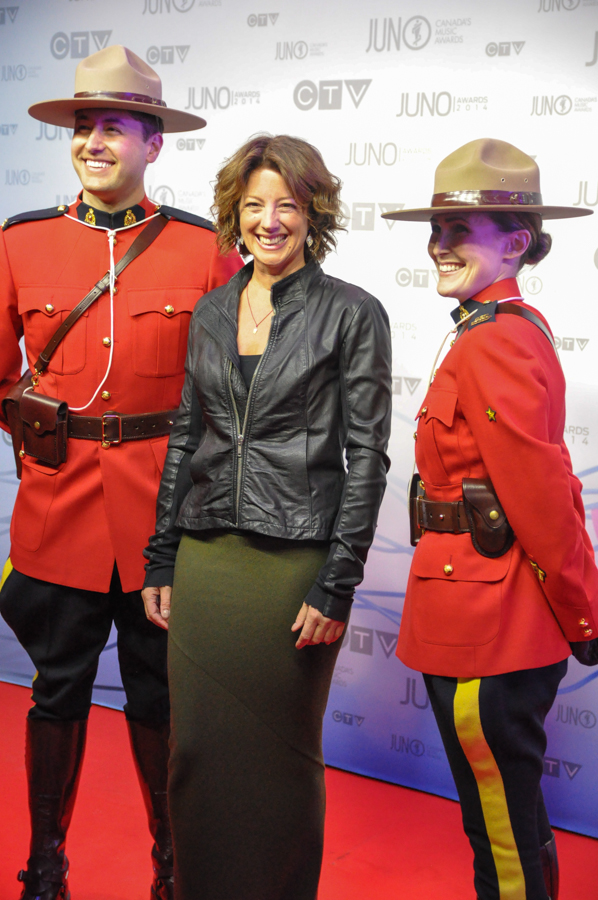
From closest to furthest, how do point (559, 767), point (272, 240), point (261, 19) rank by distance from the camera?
point (272, 240) < point (559, 767) < point (261, 19)

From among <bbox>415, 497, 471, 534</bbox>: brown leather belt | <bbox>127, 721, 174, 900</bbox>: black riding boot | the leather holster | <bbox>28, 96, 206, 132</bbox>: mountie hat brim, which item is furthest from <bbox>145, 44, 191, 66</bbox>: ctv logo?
<bbox>127, 721, 174, 900</bbox>: black riding boot

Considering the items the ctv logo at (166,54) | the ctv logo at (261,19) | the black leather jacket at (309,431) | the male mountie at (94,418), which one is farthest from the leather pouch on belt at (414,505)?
the ctv logo at (166,54)

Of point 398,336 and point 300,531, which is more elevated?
point 398,336

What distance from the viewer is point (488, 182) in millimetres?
1874

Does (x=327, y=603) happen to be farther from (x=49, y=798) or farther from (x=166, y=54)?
(x=166, y=54)

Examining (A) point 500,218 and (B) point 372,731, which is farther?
(B) point 372,731

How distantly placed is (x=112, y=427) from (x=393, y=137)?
1.33 metres

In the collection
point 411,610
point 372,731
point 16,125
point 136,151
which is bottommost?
point 372,731

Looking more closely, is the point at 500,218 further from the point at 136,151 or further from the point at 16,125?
the point at 16,125

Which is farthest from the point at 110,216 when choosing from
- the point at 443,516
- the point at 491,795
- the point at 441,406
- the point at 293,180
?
the point at 491,795

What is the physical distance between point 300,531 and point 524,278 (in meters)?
1.30

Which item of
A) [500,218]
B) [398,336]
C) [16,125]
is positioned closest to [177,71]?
[16,125]

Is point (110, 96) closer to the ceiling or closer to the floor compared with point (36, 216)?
closer to the ceiling

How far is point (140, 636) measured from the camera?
226 cm
